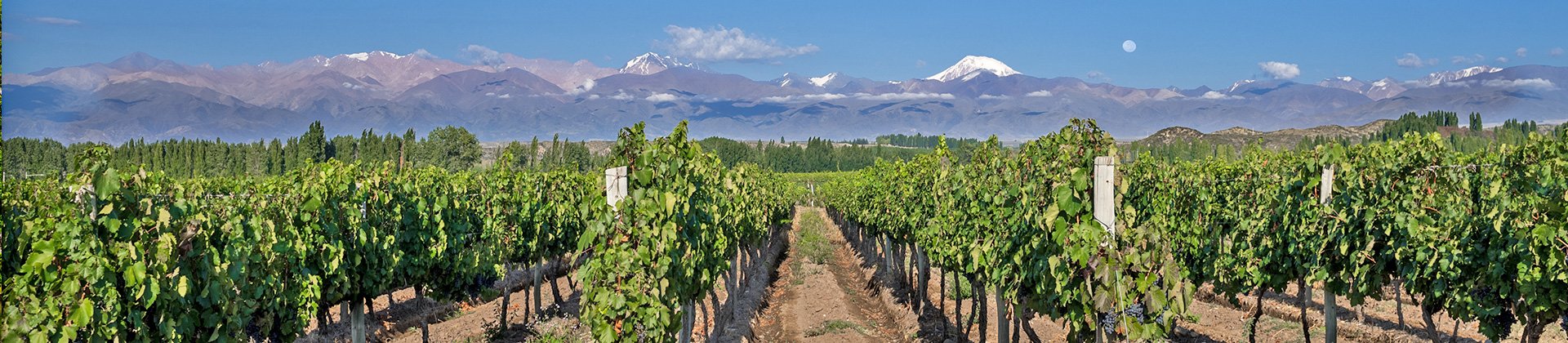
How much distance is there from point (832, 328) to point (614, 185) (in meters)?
8.56

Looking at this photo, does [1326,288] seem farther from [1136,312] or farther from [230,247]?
[230,247]

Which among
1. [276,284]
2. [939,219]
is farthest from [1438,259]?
[276,284]

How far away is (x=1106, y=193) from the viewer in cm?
672

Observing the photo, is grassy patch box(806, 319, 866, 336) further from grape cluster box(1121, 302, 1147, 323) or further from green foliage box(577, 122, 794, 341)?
grape cluster box(1121, 302, 1147, 323)

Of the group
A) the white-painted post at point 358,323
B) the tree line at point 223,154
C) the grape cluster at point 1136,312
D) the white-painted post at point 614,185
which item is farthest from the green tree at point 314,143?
the grape cluster at point 1136,312

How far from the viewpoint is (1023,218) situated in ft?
27.8

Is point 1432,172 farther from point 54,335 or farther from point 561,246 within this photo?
point 561,246

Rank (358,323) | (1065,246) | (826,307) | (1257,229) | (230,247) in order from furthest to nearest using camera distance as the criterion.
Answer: (826,307) → (1257,229) → (358,323) → (230,247) → (1065,246)

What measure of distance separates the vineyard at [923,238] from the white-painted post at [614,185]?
3cm

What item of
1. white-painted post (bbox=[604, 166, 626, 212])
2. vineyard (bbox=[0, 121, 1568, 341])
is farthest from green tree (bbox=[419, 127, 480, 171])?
white-painted post (bbox=[604, 166, 626, 212])

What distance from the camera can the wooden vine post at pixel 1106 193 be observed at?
6664 mm

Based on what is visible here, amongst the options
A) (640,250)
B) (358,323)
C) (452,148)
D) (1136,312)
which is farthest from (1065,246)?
(452,148)

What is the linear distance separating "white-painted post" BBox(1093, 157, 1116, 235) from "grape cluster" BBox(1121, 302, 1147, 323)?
0.51 meters

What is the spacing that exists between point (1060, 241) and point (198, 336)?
5924 millimetres
